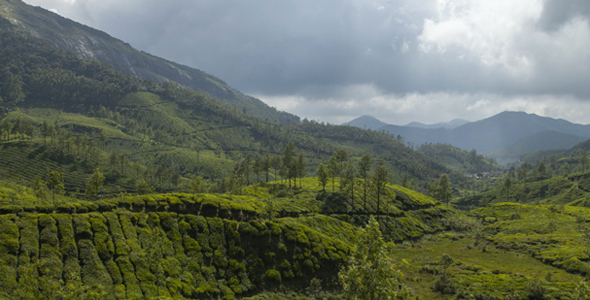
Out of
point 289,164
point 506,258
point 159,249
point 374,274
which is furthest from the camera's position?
point 289,164

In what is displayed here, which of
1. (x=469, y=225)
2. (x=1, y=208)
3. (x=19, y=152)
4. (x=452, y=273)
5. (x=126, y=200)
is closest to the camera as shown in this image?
(x=1, y=208)

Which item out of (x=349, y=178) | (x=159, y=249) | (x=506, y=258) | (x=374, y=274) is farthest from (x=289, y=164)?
(x=374, y=274)

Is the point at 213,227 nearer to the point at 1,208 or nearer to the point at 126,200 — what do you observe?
the point at 126,200

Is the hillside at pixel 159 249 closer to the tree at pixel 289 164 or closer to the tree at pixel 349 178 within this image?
the tree at pixel 349 178

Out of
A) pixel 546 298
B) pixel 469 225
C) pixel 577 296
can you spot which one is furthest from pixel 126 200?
pixel 469 225

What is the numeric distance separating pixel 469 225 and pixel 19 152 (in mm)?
279366

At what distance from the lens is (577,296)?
119 feet

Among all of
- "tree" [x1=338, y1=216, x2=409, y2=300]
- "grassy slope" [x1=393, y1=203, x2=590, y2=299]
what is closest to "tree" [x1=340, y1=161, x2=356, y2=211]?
"grassy slope" [x1=393, y1=203, x2=590, y2=299]

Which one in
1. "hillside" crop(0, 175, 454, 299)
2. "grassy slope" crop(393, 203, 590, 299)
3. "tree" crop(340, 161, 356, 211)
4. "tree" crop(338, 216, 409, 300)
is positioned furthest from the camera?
"tree" crop(340, 161, 356, 211)

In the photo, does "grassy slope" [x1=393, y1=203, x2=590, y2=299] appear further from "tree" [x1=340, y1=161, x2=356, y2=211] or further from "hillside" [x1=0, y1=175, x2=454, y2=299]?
"tree" [x1=340, y1=161, x2=356, y2=211]

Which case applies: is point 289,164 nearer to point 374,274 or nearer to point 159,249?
point 159,249

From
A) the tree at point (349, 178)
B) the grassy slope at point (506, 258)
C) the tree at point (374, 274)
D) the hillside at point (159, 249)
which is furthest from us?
the tree at point (349, 178)

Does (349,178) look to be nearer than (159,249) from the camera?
No

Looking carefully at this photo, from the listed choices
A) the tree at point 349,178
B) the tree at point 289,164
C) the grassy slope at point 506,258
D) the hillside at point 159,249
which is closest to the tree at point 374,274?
the grassy slope at point 506,258
